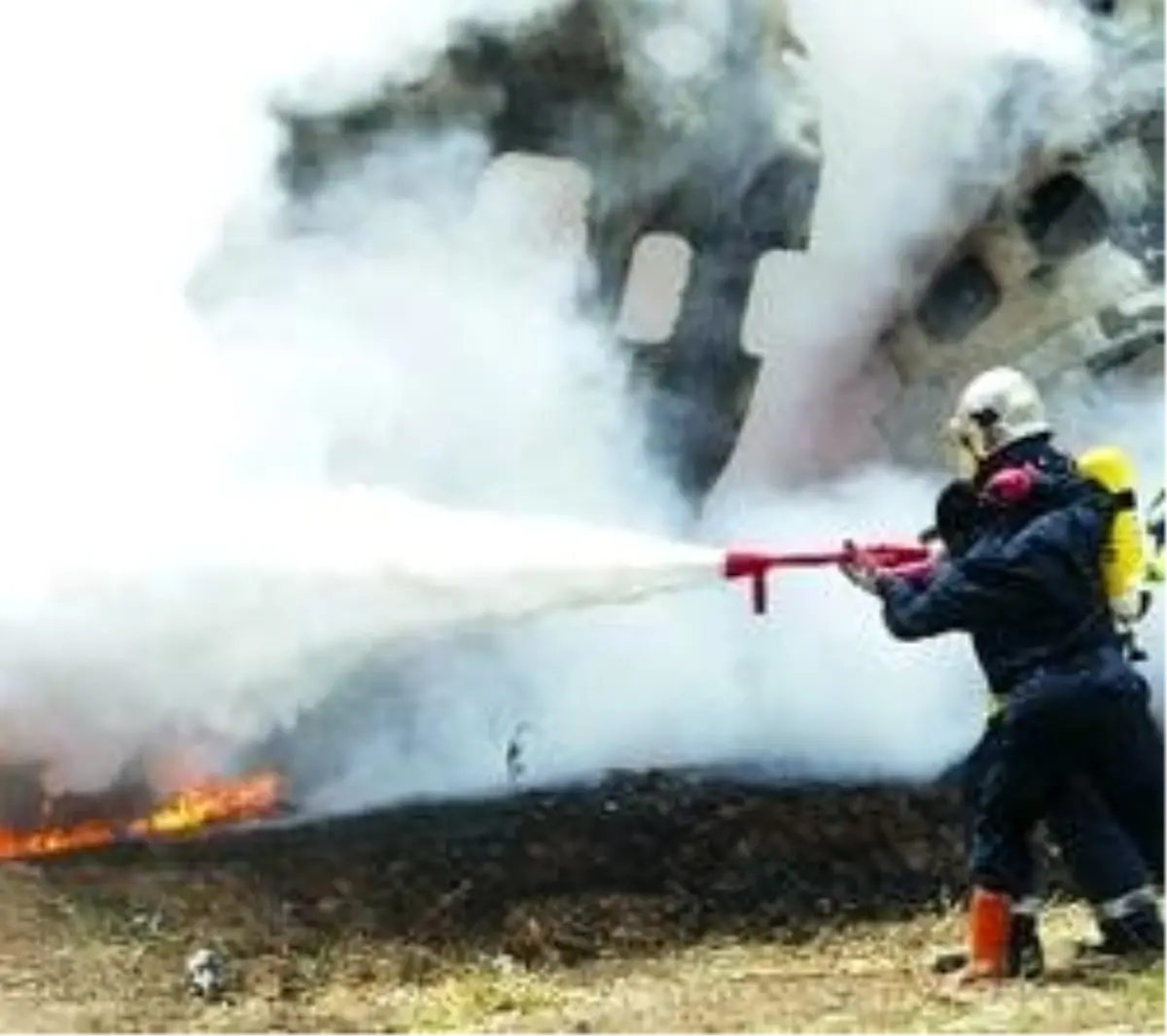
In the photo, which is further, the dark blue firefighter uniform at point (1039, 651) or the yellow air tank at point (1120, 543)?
the yellow air tank at point (1120, 543)

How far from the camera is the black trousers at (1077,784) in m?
9.74

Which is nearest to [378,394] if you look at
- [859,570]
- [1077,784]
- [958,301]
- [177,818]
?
[177,818]

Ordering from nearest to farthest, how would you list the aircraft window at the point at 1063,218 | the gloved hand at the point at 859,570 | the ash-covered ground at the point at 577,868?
the gloved hand at the point at 859,570, the ash-covered ground at the point at 577,868, the aircraft window at the point at 1063,218

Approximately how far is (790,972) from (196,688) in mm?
2354

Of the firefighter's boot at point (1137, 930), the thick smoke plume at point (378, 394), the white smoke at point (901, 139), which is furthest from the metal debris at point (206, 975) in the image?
the white smoke at point (901, 139)

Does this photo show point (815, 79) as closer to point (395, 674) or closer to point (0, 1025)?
point (395, 674)

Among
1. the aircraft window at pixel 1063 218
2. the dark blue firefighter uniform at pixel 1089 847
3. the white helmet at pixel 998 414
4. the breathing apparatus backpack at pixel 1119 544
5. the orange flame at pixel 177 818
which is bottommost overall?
the dark blue firefighter uniform at pixel 1089 847

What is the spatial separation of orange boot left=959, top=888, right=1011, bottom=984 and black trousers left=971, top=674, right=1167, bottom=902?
46 millimetres

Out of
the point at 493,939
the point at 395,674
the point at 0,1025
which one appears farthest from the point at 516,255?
the point at 0,1025

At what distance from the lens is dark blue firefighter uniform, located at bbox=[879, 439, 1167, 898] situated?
9.62m

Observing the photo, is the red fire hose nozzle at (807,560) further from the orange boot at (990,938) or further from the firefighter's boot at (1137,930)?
the firefighter's boot at (1137,930)

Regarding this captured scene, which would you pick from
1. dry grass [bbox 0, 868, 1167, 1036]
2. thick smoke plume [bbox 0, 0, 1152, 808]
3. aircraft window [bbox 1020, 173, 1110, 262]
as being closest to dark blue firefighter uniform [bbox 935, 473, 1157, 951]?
dry grass [bbox 0, 868, 1167, 1036]

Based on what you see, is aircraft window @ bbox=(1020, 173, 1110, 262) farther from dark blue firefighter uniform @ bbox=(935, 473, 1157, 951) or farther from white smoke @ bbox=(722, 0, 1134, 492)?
dark blue firefighter uniform @ bbox=(935, 473, 1157, 951)

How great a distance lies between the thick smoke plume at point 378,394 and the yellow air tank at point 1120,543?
8.33 feet
